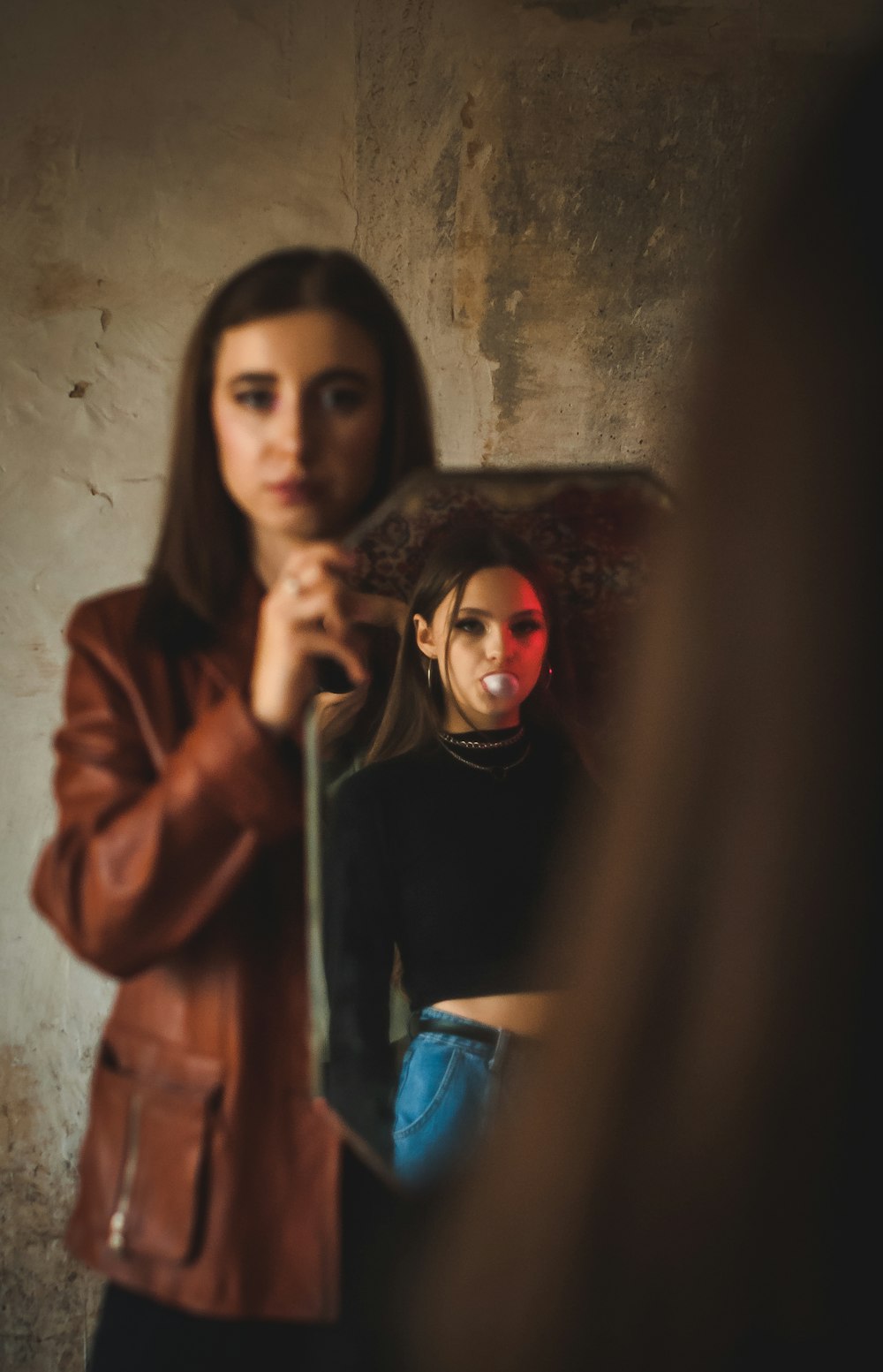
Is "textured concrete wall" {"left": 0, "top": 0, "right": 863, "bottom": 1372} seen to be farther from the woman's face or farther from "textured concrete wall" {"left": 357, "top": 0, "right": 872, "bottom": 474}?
the woman's face

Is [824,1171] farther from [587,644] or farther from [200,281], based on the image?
[200,281]

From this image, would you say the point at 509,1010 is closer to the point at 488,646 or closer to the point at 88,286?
the point at 488,646

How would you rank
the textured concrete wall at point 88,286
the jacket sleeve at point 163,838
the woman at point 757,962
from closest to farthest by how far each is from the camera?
the woman at point 757,962, the jacket sleeve at point 163,838, the textured concrete wall at point 88,286

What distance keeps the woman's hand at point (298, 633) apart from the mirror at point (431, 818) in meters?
0.03

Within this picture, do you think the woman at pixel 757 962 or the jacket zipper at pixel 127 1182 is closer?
the woman at pixel 757 962

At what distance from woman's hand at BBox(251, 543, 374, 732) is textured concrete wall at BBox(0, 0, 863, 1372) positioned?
672 mm

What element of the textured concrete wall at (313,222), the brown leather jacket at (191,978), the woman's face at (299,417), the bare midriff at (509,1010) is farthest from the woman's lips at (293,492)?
the textured concrete wall at (313,222)

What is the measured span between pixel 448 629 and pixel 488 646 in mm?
27

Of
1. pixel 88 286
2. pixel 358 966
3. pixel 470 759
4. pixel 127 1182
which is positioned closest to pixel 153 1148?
pixel 127 1182

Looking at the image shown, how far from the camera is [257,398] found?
1.85 feet

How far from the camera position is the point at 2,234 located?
1.13 m

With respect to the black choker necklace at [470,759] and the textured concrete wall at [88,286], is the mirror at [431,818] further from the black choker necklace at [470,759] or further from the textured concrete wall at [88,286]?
the textured concrete wall at [88,286]

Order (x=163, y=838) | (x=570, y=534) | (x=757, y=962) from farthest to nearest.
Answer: (x=570, y=534), (x=163, y=838), (x=757, y=962)

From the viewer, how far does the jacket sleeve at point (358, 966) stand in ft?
1.82
